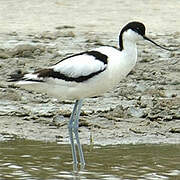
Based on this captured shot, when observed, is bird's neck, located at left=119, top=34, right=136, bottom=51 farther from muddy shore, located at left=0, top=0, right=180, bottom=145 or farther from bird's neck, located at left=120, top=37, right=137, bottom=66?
muddy shore, located at left=0, top=0, right=180, bottom=145

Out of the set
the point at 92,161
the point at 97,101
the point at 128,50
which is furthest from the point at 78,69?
the point at 97,101

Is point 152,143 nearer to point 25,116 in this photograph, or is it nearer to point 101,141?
point 101,141

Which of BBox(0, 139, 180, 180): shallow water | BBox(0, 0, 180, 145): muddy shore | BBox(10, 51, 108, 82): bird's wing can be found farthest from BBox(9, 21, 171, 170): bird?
BBox(0, 0, 180, 145): muddy shore

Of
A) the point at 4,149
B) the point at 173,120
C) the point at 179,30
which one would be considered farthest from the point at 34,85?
the point at 179,30

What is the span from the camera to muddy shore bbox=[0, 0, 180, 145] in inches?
360

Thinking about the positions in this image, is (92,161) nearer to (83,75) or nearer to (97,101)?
(83,75)

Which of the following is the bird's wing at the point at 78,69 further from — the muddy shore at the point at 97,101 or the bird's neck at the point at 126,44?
the muddy shore at the point at 97,101

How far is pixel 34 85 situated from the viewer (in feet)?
26.4

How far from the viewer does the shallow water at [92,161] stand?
743 cm

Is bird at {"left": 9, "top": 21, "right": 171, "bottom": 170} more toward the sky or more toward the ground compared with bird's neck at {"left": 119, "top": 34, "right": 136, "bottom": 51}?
more toward the ground

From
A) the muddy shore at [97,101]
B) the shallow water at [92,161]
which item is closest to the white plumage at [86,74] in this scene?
the shallow water at [92,161]

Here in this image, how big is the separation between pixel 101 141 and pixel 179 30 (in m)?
6.36

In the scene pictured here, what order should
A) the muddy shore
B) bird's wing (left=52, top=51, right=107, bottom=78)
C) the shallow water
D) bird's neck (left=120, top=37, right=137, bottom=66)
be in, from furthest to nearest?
the muddy shore, bird's neck (left=120, top=37, right=137, bottom=66), bird's wing (left=52, top=51, right=107, bottom=78), the shallow water

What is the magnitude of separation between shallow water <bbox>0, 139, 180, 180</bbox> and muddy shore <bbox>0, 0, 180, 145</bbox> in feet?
1.13
